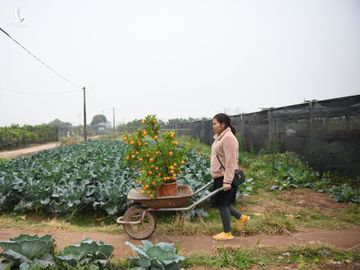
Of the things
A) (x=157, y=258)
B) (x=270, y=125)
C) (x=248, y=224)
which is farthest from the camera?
(x=270, y=125)

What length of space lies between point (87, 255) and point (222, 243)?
6.22 feet

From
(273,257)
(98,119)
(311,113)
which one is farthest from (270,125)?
(98,119)

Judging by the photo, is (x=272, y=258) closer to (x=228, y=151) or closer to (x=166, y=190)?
(x=228, y=151)

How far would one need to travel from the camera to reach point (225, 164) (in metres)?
4.37

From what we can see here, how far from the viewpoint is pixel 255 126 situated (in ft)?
42.3

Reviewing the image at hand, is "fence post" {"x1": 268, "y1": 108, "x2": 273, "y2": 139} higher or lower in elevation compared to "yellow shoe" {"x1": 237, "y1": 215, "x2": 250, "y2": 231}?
higher

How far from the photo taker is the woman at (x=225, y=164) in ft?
14.0

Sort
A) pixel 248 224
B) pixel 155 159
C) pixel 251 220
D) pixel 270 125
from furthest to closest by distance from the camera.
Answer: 1. pixel 270 125
2. pixel 251 220
3. pixel 248 224
4. pixel 155 159

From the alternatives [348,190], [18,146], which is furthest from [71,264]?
[18,146]

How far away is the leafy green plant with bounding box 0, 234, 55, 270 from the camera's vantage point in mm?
3006

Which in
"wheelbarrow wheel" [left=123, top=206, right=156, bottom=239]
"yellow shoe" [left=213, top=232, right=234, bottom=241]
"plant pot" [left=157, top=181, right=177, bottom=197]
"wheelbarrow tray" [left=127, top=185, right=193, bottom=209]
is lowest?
"yellow shoe" [left=213, top=232, right=234, bottom=241]

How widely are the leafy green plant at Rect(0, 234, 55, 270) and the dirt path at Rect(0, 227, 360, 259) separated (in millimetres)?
956

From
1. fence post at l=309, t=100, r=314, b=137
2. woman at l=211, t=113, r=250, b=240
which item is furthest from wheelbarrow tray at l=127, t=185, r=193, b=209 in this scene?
fence post at l=309, t=100, r=314, b=137

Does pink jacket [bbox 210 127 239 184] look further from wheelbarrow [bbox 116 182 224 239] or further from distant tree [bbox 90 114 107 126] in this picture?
distant tree [bbox 90 114 107 126]
